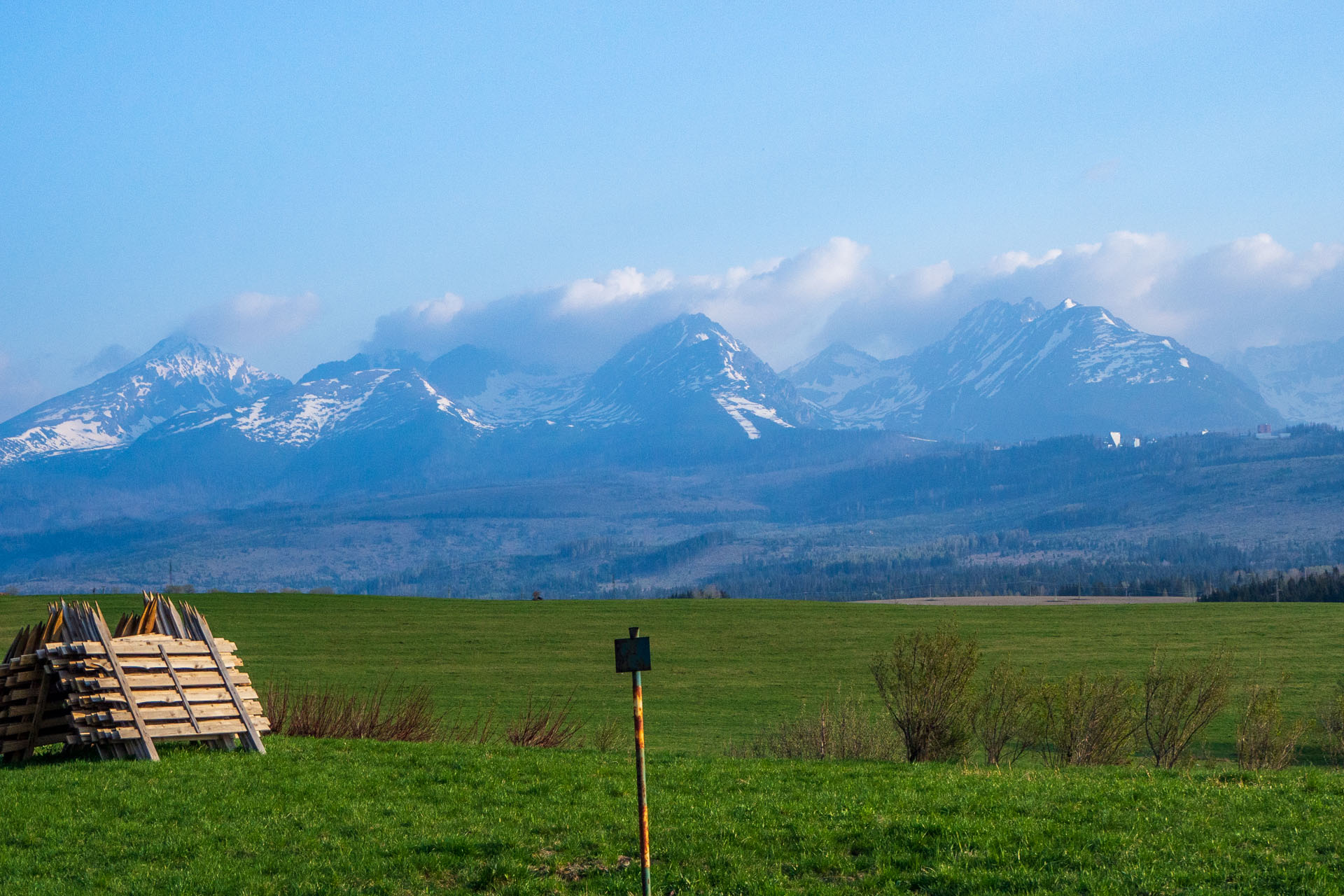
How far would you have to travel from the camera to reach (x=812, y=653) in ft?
242

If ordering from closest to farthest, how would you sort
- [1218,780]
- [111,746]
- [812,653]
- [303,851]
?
[303,851] → [1218,780] → [111,746] → [812,653]

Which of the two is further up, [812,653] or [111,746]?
[111,746]

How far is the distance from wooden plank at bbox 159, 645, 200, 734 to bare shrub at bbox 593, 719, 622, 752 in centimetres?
730

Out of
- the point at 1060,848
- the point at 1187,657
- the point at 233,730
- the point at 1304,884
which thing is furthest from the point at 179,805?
the point at 1187,657

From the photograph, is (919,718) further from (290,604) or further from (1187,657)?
(290,604)

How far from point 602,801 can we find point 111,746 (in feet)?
29.9

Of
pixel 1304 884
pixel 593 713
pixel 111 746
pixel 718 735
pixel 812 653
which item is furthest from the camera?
pixel 812 653

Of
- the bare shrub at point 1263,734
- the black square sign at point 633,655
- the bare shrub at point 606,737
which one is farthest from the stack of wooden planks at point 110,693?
the bare shrub at point 1263,734

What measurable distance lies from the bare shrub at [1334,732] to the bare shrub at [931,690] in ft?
52.7

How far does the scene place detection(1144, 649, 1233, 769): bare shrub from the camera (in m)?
32.4

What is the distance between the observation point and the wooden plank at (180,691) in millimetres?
19969

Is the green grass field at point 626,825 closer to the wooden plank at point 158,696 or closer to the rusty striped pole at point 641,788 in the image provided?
the rusty striped pole at point 641,788

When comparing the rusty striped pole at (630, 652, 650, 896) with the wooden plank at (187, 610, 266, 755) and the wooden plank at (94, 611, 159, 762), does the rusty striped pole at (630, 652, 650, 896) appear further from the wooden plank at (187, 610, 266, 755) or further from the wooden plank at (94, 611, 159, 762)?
the wooden plank at (94, 611, 159, 762)

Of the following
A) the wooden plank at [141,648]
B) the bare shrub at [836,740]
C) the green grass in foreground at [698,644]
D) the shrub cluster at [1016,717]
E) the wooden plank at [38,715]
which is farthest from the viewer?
the green grass in foreground at [698,644]
